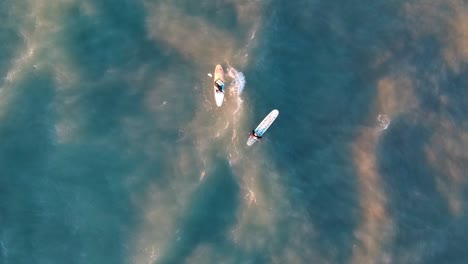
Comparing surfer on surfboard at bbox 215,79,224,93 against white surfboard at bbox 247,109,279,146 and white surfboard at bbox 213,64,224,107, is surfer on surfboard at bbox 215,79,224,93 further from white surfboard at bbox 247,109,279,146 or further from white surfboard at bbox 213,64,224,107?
white surfboard at bbox 247,109,279,146

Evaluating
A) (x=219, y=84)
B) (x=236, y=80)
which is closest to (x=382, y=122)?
(x=236, y=80)

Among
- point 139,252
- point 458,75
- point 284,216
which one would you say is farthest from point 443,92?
point 139,252

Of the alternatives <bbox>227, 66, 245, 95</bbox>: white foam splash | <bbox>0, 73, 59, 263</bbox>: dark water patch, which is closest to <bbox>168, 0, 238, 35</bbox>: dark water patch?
<bbox>227, 66, 245, 95</bbox>: white foam splash

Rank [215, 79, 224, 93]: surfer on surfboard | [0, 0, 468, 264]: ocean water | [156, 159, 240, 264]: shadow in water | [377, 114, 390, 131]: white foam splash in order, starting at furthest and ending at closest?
1. [377, 114, 390, 131]: white foam splash
2. [215, 79, 224, 93]: surfer on surfboard
3. [0, 0, 468, 264]: ocean water
4. [156, 159, 240, 264]: shadow in water

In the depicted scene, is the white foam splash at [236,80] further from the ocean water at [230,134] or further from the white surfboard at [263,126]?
the white surfboard at [263,126]

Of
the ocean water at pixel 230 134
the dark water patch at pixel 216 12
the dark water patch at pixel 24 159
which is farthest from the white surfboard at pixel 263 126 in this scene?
the dark water patch at pixel 24 159

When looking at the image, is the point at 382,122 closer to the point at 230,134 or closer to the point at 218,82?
the point at 230,134

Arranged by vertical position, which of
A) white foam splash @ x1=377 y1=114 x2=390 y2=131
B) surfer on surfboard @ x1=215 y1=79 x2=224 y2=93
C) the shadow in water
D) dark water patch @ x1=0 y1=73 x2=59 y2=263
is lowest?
white foam splash @ x1=377 y1=114 x2=390 y2=131

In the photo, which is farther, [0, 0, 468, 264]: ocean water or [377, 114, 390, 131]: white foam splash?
[377, 114, 390, 131]: white foam splash
